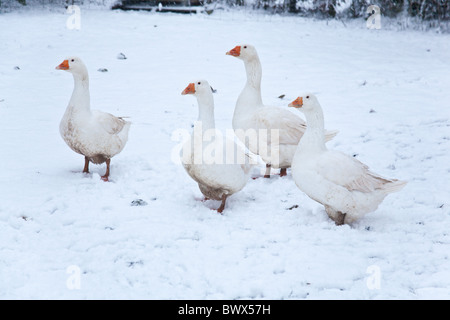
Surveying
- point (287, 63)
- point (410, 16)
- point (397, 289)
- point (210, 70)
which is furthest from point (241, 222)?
point (410, 16)

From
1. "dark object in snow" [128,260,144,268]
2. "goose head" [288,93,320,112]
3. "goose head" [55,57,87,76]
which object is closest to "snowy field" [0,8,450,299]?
"dark object in snow" [128,260,144,268]

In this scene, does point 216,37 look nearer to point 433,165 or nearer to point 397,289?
point 433,165

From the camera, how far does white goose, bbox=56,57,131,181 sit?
217 inches

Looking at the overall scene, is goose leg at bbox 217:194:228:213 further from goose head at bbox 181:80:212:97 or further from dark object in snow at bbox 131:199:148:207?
goose head at bbox 181:80:212:97

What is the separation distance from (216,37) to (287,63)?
2752mm

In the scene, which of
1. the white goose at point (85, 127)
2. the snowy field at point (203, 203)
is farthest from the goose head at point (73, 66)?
the snowy field at point (203, 203)

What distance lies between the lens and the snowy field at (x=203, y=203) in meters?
3.87

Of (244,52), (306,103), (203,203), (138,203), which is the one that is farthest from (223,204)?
(244,52)

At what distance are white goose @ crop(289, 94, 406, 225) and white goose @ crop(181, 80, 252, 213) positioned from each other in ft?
2.00

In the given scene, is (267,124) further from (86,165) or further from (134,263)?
(134,263)

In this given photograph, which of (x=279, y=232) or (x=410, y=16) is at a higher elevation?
(x=410, y=16)

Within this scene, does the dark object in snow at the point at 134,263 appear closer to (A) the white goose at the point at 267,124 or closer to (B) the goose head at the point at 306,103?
(B) the goose head at the point at 306,103

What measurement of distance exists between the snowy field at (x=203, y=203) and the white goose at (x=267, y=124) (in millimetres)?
320

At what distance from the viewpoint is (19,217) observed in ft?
15.4
